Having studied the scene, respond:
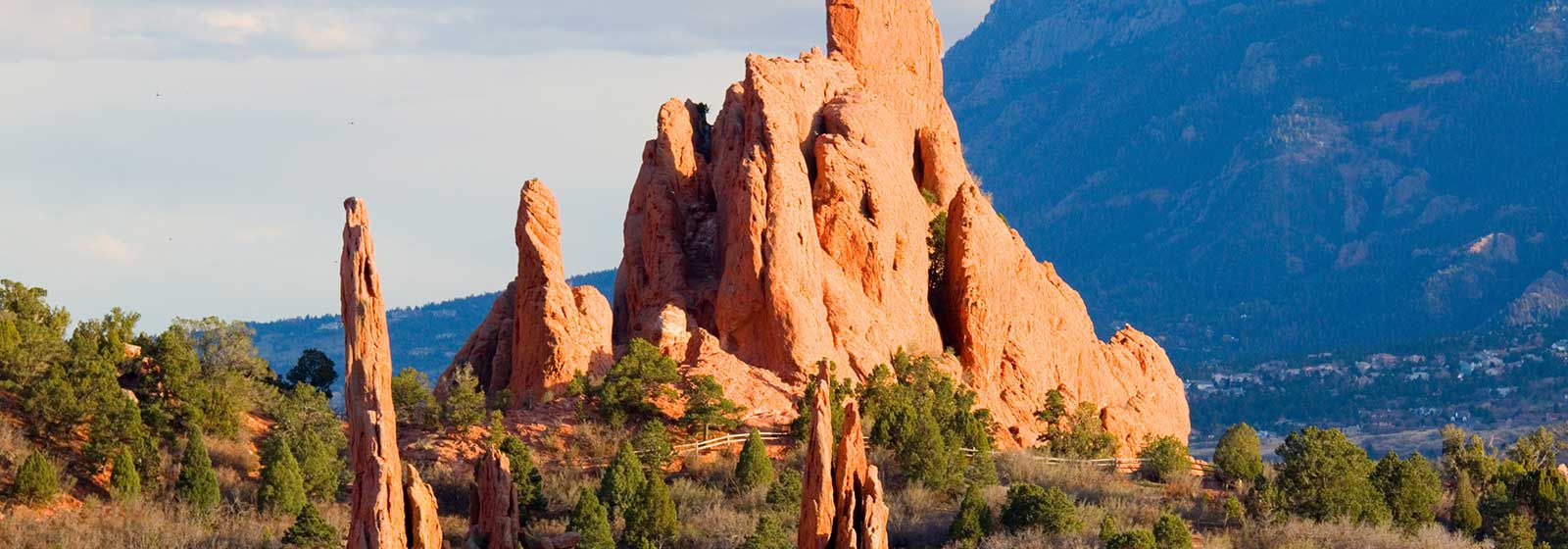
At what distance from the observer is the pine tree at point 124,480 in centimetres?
5972

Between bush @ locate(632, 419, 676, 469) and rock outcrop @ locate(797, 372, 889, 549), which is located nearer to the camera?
rock outcrop @ locate(797, 372, 889, 549)

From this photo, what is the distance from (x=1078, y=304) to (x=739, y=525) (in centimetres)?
2111

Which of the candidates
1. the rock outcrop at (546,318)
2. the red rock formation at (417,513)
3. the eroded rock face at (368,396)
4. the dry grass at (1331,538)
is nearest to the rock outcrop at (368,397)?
the eroded rock face at (368,396)

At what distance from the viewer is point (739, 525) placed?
58.6 metres

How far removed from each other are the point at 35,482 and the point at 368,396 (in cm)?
2011

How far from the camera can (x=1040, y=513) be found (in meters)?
58.7

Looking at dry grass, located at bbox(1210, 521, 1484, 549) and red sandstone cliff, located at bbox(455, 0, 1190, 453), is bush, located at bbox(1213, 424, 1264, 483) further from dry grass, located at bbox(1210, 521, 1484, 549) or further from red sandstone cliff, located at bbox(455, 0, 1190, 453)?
dry grass, located at bbox(1210, 521, 1484, 549)

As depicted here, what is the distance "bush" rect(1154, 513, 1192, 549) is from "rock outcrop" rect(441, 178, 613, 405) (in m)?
16.3

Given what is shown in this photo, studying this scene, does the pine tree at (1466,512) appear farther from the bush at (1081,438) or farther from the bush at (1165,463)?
the bush at (1081,438)

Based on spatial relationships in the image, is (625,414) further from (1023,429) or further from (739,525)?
(1023,429)

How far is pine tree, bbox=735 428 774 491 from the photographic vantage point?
61.9 metres

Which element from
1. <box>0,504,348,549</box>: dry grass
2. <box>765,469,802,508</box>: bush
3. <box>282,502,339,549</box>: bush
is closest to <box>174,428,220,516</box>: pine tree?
<box>0,504,348,549</box>: dry grass

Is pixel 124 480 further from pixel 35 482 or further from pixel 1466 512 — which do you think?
pixel 1466 512

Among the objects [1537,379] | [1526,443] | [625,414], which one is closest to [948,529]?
[625,414]
